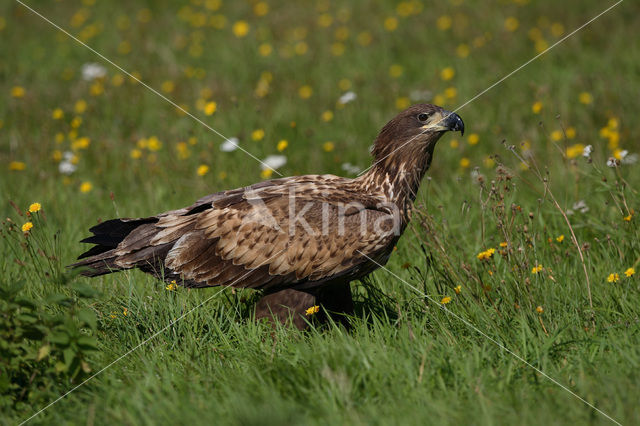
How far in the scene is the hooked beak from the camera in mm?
4742

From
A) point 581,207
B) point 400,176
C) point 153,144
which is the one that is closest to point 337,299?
point 400,176

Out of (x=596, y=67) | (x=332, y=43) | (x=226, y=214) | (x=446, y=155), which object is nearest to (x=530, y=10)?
(x=596, y=67)

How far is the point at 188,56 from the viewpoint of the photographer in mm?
10586

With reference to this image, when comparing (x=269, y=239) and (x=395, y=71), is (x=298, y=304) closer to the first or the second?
(x=269, y=239)

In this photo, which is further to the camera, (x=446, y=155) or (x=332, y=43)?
(x=332, y=43)

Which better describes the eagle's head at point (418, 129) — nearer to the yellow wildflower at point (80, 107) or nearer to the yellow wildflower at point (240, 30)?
the yellow wildflower at point (80, 107)

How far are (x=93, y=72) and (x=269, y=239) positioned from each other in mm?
5900

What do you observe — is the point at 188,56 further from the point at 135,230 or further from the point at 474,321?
the point at 474,321

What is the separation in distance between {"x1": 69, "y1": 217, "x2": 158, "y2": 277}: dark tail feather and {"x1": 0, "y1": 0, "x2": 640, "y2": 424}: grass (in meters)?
0.19

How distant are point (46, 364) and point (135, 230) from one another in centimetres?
133

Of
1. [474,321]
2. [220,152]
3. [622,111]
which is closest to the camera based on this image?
[474,321]

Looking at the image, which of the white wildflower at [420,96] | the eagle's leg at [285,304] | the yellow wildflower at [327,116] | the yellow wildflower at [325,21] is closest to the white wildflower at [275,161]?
the yellow wildflower at [327,116]

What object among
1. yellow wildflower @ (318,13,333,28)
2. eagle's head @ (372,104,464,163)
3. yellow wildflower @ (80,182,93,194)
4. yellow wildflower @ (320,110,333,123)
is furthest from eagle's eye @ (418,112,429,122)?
yellow wildflower @ (318,13,333,28)

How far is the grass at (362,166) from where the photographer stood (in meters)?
3.49
